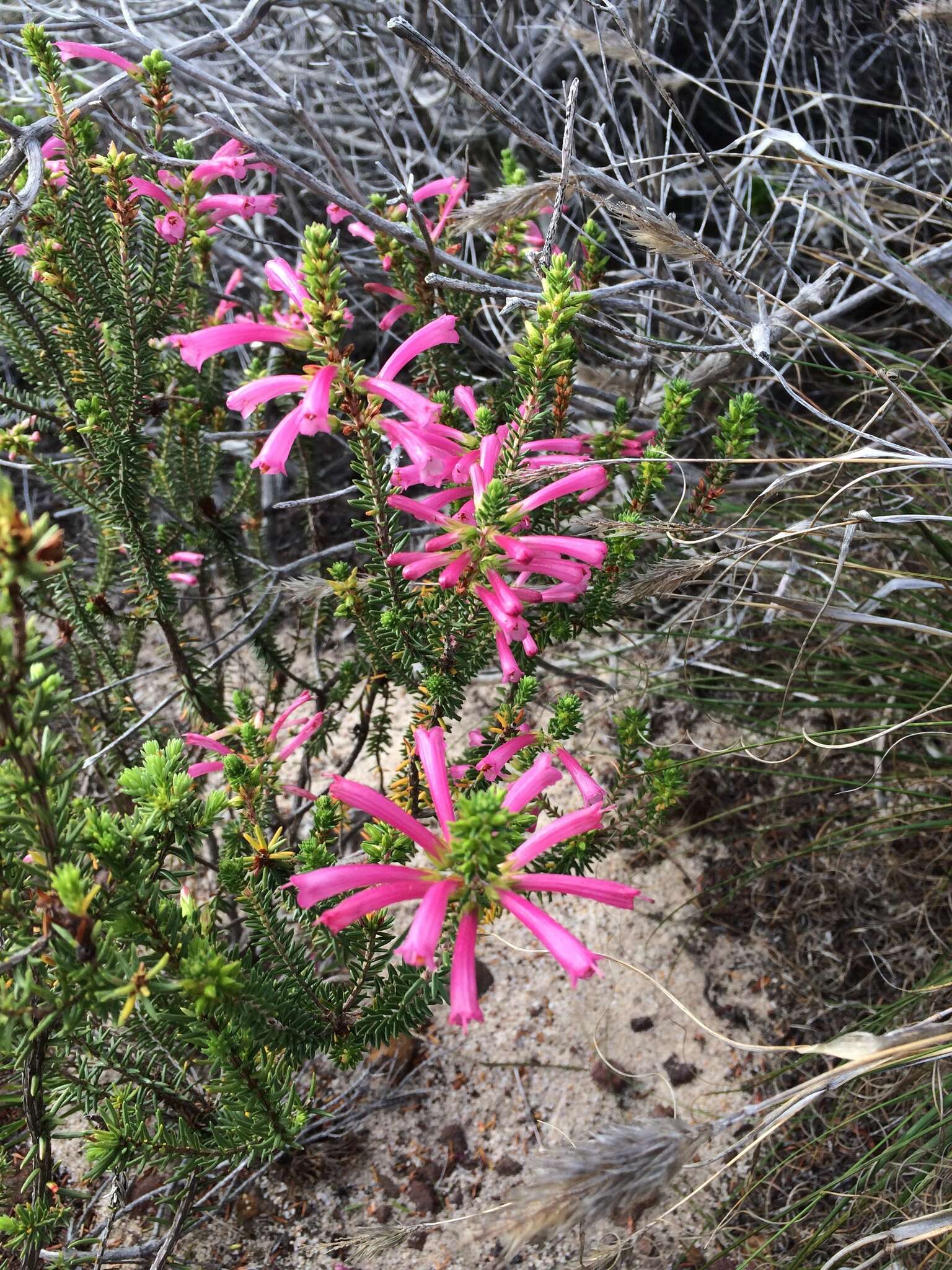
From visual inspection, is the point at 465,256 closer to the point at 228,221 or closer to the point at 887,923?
the point at 228,221

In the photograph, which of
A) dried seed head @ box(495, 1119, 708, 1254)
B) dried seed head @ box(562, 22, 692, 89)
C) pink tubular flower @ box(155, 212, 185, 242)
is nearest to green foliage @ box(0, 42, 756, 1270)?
pink tubular flower @ box(155, 212, 185, 242)

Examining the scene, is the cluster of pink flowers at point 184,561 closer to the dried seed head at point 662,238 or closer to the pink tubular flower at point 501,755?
the pink tubular flower at point 501,755

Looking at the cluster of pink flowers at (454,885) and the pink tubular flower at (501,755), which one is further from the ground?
the cluster of pink flowers at (454,885)

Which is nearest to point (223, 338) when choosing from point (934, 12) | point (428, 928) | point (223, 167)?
point (223, 167)

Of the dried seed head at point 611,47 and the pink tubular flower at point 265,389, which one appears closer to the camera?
the pink tubular flower at point 265,389

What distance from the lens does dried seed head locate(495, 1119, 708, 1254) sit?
4.14ft

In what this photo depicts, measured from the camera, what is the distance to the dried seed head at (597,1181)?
49.7 inches

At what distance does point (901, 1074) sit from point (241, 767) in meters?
1.48

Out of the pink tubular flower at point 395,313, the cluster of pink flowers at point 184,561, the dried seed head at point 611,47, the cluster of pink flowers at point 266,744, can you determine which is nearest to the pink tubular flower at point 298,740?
the cluster of pink flowers at point 266,744

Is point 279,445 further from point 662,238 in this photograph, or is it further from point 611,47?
Result: point 611,47

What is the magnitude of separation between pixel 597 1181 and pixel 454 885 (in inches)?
19.5

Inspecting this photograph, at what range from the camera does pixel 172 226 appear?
1.74 m

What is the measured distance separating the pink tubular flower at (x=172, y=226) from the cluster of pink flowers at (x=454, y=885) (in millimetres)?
1123

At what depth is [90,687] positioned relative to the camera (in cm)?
248
